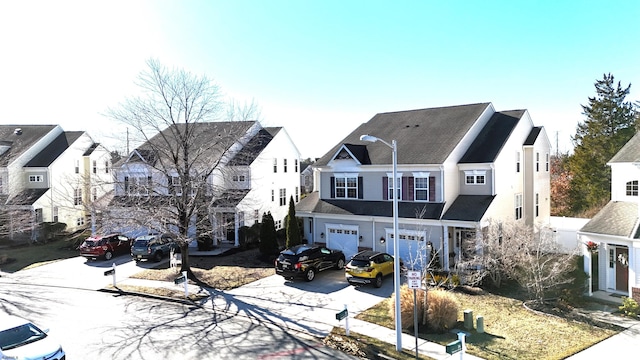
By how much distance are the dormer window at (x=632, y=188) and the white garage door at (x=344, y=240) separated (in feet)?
46.7

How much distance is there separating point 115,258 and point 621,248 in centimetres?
2953

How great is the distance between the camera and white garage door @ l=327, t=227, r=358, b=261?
2659 cm

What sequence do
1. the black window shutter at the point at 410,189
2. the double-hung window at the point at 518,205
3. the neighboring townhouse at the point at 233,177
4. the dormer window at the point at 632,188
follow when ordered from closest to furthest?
the dormer window at the point at 632,188, the neighboring townhouse at the point at 233,177, the black window shutter at the point at 410,189, the double-hung window at the point at 518,205

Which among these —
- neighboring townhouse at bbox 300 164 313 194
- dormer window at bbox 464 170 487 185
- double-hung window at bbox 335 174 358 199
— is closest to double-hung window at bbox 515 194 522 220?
dormer window at bbox 464 170 487 185

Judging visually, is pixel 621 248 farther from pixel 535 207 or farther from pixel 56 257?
pixel 56 257

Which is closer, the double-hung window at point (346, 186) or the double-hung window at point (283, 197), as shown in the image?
the double-hung window at point (346, 186)

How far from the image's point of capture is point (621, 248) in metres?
19.5

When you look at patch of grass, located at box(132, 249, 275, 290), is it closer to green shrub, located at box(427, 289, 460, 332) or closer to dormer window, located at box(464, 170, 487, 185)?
green shrub, located at box(427, 289, 460, 332)

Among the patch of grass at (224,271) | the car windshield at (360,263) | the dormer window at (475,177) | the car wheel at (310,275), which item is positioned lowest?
the patch of grass at (224,271)

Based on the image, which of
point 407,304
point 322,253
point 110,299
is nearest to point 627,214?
point 407,304

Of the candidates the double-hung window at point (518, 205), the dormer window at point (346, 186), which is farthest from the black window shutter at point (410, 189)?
the double-hung window at point (518, 205)

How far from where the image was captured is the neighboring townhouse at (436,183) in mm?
23797

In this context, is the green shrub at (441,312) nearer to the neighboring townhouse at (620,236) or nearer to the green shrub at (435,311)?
the green shrub at (435,311)

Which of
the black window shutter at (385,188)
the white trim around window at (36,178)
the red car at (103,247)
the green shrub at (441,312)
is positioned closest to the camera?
the green shrub at (441,312)
